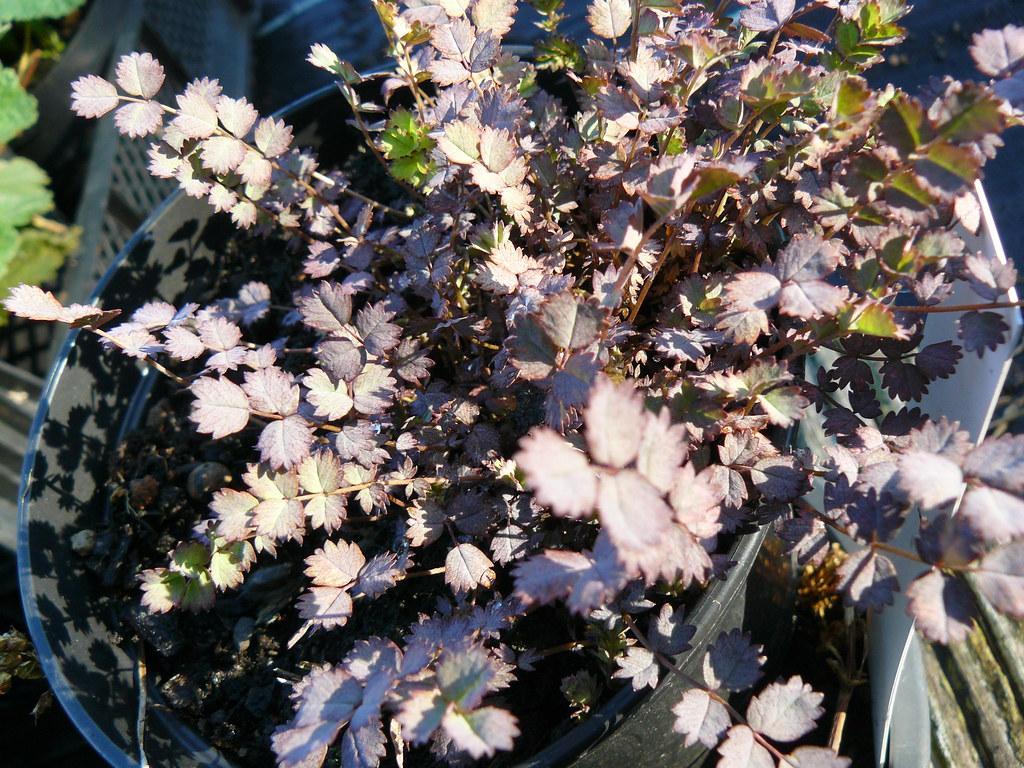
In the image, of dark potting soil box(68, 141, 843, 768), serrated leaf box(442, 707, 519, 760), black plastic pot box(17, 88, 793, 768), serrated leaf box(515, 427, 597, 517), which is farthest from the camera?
dark potting soil box(68, 141, 843, 768)

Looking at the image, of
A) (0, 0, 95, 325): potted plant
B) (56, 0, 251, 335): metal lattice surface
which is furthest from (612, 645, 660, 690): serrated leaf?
(0, 0, 95, 325): potted plant

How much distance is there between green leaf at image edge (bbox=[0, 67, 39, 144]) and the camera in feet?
6.31

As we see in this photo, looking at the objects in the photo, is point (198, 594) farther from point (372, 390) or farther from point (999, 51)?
point (999, 51)

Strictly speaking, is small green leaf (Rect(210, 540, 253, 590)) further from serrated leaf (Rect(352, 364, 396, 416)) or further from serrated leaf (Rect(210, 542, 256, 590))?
serrated leaf (Rect(352, 364, 396, 416))

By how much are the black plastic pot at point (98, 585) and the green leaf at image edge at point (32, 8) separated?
1.19m

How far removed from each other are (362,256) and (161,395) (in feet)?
1.62

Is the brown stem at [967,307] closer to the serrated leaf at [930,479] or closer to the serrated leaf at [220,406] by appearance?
the serrated leaf at [930,479]

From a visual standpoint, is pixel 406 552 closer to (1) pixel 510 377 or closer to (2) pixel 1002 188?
(1) pixel 510 377

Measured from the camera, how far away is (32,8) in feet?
6.85

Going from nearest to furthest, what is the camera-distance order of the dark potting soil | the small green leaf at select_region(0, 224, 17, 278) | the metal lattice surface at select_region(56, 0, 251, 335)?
the dark potting soil
the metal lattice surface at select_region(56, 0, 251, 335)
the small green leaf at select_region(0, 224, 17, 278)

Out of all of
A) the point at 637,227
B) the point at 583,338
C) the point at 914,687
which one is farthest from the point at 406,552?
the point at 914,687

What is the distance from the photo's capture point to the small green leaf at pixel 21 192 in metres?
1.97

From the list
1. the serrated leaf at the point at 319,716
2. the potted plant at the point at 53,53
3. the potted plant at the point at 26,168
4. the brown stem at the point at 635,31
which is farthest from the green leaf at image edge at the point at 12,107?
the serrated leaf at the point at 319,716

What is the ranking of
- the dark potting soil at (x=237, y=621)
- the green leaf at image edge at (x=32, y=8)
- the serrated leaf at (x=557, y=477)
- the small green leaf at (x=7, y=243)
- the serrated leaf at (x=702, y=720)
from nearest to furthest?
the serrated leaf at (x=557, y=477), the serrated leaf at (x=702, y=720), the dark potting soil at (x=237, y=621), the small green leaf at (x=7, y=243), the green leaf at image edge at (x=32, y=8)
